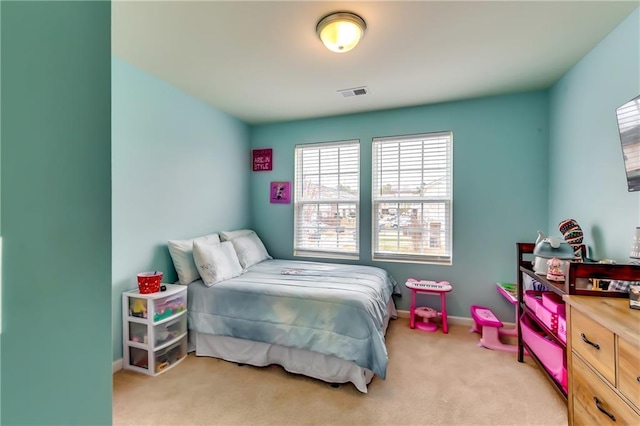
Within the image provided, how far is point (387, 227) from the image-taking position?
3.35 metres

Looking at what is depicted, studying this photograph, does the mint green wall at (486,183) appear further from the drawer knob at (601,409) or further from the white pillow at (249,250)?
the drawer knob at (601,409)

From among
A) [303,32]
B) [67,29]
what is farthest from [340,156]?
[67,29]

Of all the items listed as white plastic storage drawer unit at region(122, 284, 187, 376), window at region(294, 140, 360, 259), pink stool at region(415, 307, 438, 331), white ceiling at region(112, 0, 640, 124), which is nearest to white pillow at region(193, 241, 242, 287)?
white plastic storage drawer unit at region(122, 284, 187, 376)

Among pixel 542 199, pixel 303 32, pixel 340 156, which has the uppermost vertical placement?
pixel 303 32

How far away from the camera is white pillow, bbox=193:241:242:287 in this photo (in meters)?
2.46

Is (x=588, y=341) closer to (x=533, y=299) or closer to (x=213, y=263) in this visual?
(x=533, y=299)

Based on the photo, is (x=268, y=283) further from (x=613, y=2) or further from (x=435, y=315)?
(x=613, y=2)

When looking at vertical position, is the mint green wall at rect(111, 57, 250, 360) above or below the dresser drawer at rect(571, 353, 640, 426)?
above

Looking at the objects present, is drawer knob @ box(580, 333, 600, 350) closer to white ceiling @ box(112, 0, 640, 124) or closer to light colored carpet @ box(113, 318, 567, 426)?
light colored carpet @ box(113, 318, 567, 426)

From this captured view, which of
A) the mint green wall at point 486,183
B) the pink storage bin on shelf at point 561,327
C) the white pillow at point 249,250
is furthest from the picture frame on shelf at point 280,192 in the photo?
the pink storage bin on shelf at point 561,327

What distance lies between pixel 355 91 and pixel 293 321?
7.45ft

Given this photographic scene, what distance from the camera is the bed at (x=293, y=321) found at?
194 cm

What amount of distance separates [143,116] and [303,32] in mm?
1583

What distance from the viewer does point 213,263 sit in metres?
2.51
